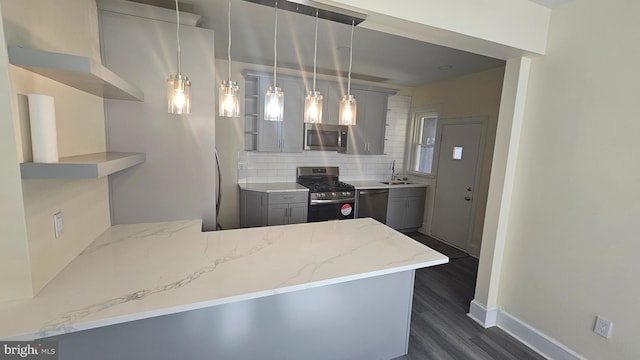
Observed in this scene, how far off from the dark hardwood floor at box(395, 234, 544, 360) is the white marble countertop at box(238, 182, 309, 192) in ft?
6.36

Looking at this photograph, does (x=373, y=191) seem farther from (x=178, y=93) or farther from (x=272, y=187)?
(x=178, y=93)

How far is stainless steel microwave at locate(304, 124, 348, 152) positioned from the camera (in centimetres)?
423

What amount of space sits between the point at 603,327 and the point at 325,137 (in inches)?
135

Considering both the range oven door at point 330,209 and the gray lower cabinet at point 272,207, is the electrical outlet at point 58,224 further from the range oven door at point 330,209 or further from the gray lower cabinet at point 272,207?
the range oven door at point 330,209

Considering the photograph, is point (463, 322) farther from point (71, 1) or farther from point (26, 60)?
point (71, 1)

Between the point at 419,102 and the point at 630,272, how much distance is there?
3769 mm

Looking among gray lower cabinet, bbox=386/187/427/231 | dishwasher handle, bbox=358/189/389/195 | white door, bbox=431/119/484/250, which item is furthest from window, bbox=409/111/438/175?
dishwasher handle, bbox=358/189/389/195

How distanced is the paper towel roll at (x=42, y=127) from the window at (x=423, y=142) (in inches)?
185

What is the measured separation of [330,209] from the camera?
410cm

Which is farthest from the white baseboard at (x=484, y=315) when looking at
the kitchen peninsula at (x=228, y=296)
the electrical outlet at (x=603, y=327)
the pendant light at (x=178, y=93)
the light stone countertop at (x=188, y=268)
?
the pendant light at (x=178, y=93)

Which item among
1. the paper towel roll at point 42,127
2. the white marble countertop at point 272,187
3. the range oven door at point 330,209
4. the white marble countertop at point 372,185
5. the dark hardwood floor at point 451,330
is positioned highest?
the paper towel roll at point 42,127

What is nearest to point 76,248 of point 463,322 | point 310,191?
point 310,191

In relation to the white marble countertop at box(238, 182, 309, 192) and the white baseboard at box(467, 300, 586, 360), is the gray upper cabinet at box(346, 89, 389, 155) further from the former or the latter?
the white baseboard at box(467, 300, 586, 360)

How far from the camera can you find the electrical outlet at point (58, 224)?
137 centimetres
